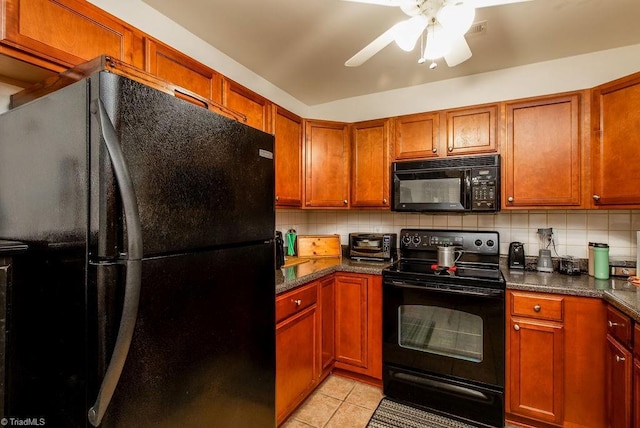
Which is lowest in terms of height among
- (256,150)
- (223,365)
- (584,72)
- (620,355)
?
(620,355)

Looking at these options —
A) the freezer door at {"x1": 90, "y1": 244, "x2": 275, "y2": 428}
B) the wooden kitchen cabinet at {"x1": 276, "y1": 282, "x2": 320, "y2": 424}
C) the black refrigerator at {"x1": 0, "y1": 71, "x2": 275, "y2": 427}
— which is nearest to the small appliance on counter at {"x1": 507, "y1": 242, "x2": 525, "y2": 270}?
the wooden kitchen cabinet at {"x1": 276, "y1": 282, "x2": 320, "y2": 424}

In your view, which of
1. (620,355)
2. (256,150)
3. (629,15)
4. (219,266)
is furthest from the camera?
(629,15)

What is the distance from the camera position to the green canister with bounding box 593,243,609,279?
1.90 meters

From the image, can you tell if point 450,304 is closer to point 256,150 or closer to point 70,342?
point 256,150

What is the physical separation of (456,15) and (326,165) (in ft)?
5.17

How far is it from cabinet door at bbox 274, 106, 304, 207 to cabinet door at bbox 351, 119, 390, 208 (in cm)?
49

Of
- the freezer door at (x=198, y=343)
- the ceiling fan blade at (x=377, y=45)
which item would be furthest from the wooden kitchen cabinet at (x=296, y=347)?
the ceiling fan blade at (x=377, y=45)

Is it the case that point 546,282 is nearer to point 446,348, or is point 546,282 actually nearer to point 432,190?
point 446,348

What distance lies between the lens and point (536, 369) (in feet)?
5.95

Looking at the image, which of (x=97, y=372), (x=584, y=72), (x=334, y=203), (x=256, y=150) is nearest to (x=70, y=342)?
(x=97, y=372)

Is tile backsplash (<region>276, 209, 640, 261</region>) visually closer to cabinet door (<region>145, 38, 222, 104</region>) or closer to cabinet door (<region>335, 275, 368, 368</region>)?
cabinet door (<region>335, 275, 368, 368</region>)

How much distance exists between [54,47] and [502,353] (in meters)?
2.66

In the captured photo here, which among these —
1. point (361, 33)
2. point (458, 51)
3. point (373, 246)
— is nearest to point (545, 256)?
point (373, 246)

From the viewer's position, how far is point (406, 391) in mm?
2096
